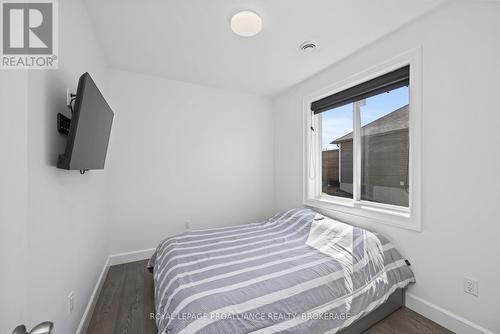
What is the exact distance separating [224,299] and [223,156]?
Answer: 234 centimetres

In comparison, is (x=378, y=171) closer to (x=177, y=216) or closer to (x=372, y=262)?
(x=372, y=262)

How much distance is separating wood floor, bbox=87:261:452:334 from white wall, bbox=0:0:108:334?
260 mm

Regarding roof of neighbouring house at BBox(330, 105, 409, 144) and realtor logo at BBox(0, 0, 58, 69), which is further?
roof of neighbouring house at BBox(330, 105, 409, 144)

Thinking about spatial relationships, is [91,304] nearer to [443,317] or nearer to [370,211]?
[370,211]

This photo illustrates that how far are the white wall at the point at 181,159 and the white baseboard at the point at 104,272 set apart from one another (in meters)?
0.07

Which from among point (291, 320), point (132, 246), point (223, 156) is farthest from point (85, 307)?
point (223, 156)

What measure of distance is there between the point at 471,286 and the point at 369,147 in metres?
1.42

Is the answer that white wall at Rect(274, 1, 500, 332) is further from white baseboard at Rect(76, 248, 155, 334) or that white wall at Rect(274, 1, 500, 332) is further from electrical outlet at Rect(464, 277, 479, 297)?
Answer: white baseboard at Rect(76, 248, 155, 334)

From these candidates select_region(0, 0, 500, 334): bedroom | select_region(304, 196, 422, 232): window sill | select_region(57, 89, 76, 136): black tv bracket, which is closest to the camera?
select_region(0, 0, 500, 334): bedroom

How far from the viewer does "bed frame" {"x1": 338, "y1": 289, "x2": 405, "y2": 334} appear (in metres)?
1.52

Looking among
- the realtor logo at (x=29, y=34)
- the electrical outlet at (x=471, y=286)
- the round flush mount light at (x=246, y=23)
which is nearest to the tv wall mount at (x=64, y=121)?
the realtor logo at (x=29, y=34)

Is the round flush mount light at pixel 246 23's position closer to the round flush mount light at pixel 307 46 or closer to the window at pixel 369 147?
the round flush mount light at pixel 307 46

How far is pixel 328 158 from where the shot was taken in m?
2.93

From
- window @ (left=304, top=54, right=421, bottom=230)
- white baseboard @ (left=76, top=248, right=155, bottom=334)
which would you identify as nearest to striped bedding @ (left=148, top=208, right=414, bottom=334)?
window @ (left=304, top=54, right=421, bottom=230)
